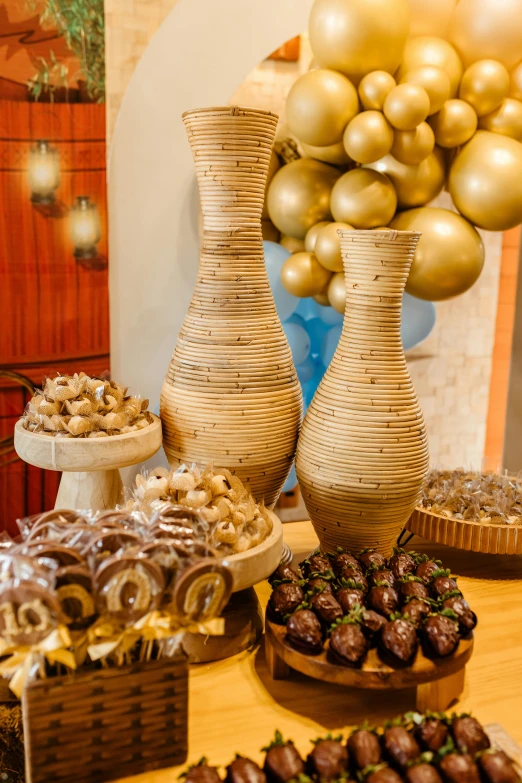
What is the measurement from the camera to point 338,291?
157 cm

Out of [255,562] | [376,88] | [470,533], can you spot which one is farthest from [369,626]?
[376,88]

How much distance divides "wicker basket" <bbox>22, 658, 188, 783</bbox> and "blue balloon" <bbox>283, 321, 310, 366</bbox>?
105cm

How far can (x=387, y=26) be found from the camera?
55.7 inches

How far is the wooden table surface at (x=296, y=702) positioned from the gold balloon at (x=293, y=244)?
39.9 inches

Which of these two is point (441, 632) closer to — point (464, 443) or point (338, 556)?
point (338, 556)

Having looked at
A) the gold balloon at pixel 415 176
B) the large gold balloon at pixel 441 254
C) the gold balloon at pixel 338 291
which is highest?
the gold balloon at pixel 415 176

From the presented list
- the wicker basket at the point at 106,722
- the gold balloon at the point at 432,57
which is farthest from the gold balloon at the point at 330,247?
the wicker basket at the point at 106,722

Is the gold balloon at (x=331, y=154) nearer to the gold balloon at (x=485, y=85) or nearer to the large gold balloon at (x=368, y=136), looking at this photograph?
the large gold balloon at (x=368, y=136)

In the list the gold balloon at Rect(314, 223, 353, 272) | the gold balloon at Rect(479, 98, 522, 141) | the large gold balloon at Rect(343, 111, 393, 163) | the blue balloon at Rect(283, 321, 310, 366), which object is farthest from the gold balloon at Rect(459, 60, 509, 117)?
the blue balloon at Rect(283, 321, 310, 366)

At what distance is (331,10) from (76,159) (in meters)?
0.72

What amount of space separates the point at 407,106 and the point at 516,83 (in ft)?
1.31

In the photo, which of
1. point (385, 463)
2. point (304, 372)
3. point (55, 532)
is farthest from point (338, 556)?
point (304, 372)

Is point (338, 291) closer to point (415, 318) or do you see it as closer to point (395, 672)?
point (415, 318)

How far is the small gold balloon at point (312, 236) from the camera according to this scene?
5.28ft
